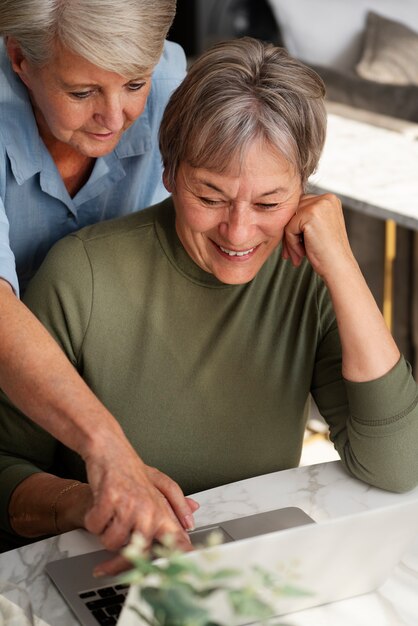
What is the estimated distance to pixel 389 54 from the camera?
4059mm

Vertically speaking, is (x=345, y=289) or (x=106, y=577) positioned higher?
(x=345, y=289)

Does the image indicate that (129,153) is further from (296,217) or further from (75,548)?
(75,548)

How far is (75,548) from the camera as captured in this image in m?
1.28

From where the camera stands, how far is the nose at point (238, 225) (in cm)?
146

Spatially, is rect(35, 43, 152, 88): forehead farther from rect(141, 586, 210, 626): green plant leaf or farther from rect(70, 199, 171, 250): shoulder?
rect(141, 586, 210, 626): green plant leaf

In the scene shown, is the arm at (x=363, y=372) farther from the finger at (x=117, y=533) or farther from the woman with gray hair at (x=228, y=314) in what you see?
the finger at (x=117, y=533)

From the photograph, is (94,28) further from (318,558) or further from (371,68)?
(371,68)

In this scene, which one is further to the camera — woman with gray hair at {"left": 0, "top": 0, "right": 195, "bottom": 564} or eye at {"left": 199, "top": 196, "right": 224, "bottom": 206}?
eye at {"left": 199, "top": 196, "right": 224, "bottom": 206}

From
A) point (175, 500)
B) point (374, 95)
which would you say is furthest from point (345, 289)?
point (374, 95)

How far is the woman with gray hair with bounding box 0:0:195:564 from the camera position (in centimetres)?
114

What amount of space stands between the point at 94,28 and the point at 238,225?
0.35 metres

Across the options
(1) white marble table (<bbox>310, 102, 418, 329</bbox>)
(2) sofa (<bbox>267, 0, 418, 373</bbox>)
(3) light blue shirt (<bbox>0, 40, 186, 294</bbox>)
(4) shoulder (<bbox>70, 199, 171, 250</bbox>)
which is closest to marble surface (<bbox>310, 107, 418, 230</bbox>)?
(1) white marble table (<bbox>310, 102, 418, 329</bbox>)

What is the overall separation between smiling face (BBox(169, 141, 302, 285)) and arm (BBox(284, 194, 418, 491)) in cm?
4

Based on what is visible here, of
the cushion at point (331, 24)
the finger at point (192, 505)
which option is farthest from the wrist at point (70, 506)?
the cushion at point (331, 24)
